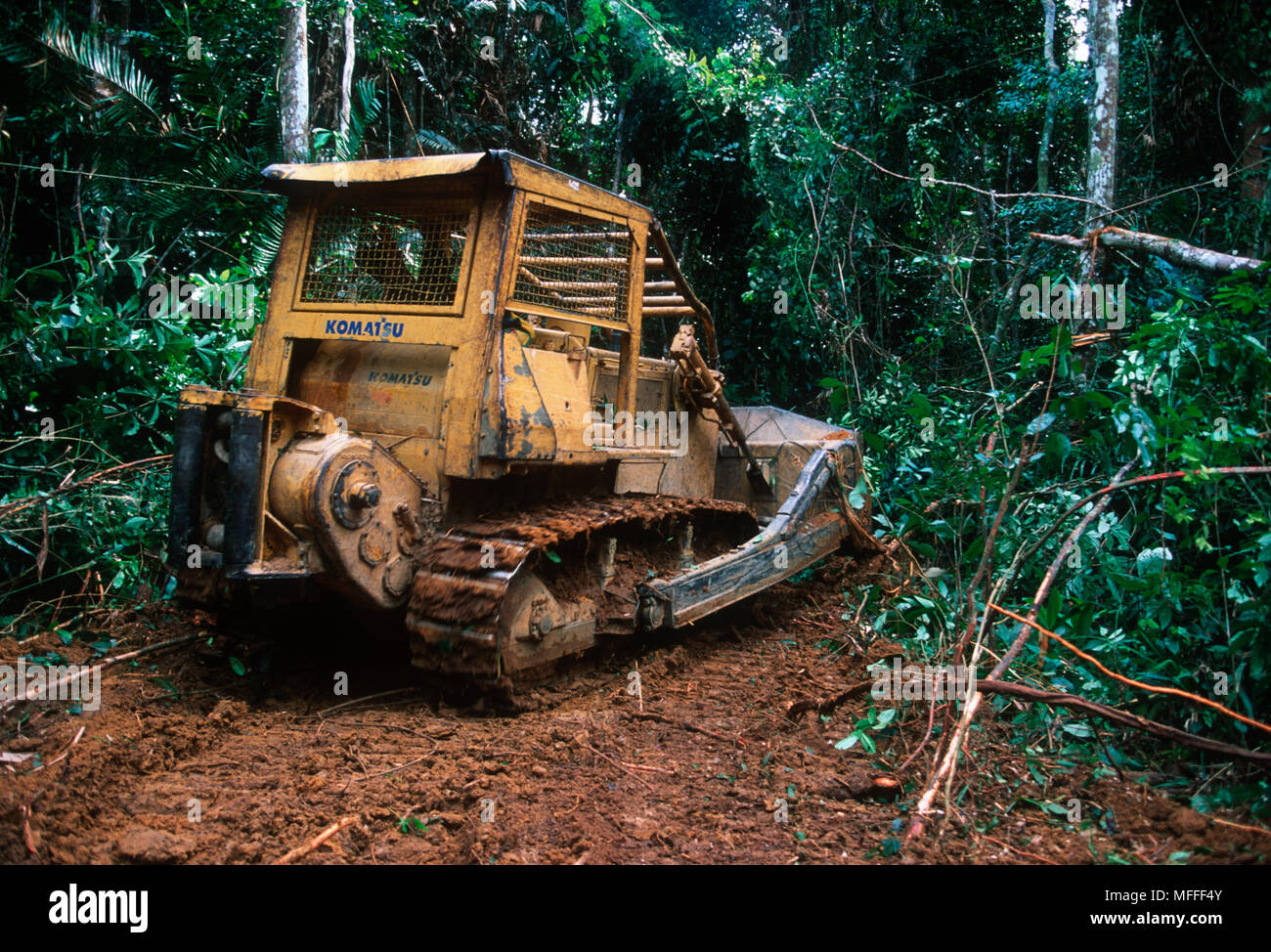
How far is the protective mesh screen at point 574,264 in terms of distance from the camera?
4340mm

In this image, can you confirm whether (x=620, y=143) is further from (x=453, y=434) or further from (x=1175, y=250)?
(x=453, y=434)

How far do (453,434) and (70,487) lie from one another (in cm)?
270

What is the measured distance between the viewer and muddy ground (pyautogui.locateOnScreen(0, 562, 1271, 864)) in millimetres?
2797

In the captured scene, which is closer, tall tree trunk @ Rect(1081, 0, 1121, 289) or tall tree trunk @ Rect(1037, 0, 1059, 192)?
tall tree trunk @ Rect(1081, 0, 1121, 289)

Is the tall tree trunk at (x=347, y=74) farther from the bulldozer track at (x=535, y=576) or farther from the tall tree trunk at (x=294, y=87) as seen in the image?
the bulldozer track at (x=535, y=576)

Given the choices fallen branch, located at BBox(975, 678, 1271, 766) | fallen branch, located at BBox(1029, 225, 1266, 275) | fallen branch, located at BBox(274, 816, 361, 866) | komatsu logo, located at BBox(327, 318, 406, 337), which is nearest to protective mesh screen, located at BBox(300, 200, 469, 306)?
komatsu logo, located at BBox(327, 318, 406, 337)

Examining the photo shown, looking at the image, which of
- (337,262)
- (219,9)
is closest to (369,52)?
(219,9)

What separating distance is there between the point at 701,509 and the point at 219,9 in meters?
6.82

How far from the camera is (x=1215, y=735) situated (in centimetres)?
341

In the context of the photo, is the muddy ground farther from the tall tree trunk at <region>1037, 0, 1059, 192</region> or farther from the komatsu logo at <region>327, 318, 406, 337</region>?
the tall tree trunk at <region>1037, 0, 1059, 192</region>

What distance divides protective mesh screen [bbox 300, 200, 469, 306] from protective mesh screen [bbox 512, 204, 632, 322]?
371mm

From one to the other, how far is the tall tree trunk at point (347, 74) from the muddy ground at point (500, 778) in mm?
5801

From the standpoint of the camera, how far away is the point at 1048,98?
1069 cm

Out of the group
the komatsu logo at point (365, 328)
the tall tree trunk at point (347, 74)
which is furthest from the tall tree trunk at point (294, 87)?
the komatsu logo at point (365, 328)
